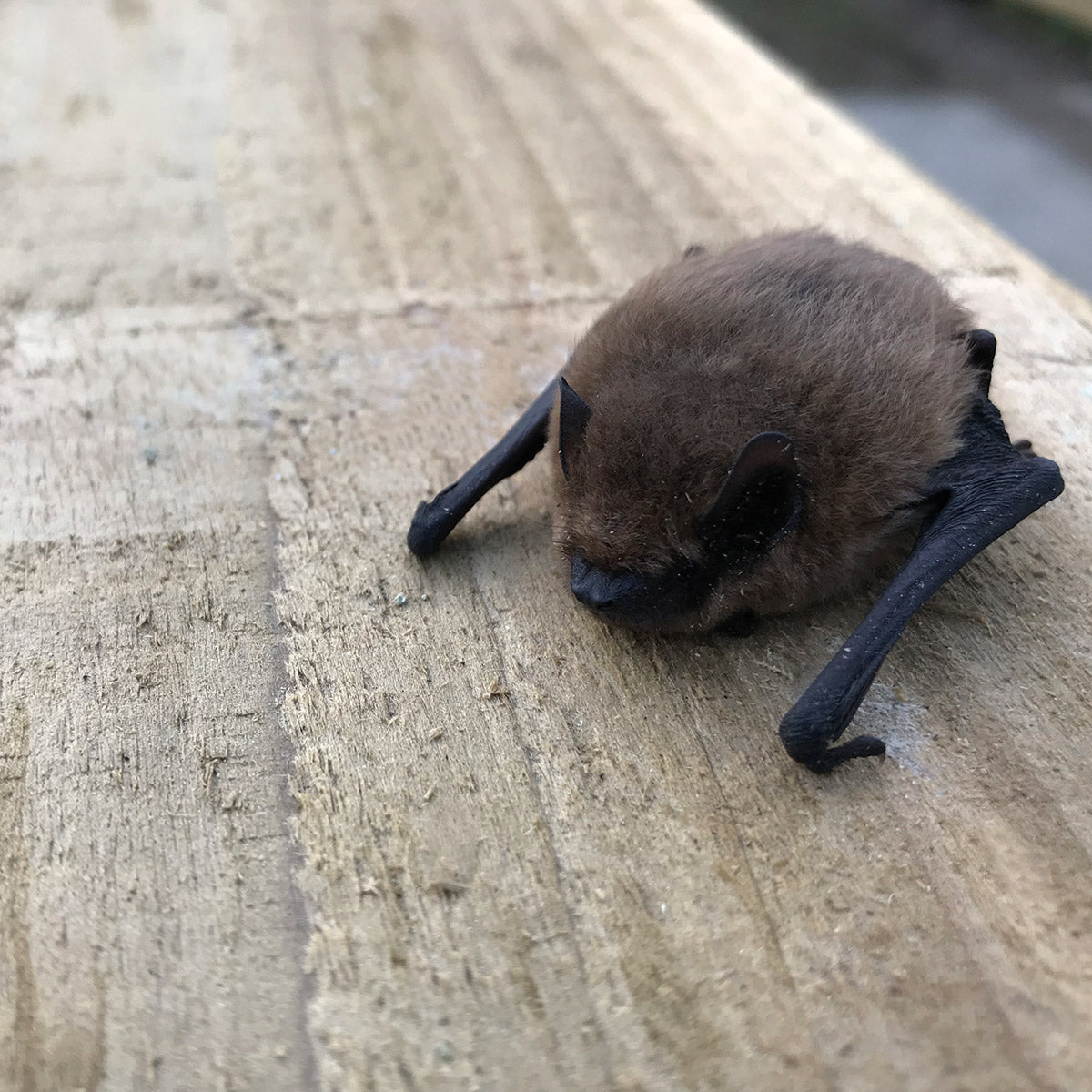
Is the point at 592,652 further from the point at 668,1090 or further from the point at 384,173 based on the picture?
the point at 384,173

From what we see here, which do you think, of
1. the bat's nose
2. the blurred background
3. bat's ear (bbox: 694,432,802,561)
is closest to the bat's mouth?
the bat's nose

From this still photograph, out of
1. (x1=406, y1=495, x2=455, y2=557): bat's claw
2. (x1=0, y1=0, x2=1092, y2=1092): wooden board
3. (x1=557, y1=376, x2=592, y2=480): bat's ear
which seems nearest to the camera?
(x1=0, y1=0, x2=1092, y2=1092): wooden board

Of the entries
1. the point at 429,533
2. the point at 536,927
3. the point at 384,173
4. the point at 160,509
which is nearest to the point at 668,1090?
the point at 536,927

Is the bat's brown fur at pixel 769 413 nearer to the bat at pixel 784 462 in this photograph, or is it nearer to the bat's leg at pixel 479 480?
the bat at pixel 784 462

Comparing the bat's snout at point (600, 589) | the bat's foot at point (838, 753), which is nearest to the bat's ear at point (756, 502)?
the bat's snout at point (600, 589)

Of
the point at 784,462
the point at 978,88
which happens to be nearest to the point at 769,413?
the point at 784,462

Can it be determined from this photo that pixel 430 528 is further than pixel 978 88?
No

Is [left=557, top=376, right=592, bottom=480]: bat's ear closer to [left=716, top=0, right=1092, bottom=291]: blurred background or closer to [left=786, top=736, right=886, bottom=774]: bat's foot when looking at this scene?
[left=786, top=736, right=886, bottom=774]: bat's foot

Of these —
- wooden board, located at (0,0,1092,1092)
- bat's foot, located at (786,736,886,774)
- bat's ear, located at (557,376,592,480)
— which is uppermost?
bat's ear, located at (557,376,592,480)

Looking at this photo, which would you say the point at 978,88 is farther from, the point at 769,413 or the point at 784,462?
the point at 784,462
